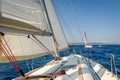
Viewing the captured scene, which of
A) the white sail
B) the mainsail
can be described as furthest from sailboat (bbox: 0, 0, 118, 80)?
the white sail

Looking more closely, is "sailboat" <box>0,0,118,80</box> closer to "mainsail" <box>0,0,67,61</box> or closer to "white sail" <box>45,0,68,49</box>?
"mainsail" <box>0,0,67,61</box>

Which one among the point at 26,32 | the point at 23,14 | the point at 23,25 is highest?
the point at 23,14

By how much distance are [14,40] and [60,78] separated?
9.44 feet

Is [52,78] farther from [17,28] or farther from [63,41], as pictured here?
[63,41]

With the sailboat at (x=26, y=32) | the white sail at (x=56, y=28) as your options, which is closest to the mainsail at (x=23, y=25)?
the sailboat at (x=26, y=32)

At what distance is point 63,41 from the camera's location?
31.4 ft

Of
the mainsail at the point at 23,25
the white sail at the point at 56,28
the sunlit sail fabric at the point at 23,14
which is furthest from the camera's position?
the white sail at the point at 56,28

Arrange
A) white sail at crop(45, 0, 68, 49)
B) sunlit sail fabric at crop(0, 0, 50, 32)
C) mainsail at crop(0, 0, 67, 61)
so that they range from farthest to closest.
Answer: white sail at crop(45, 0, 68, 49) → sunlit sail fabric at crop(0, 0, 50, 32) → mainsail at crop(0, 0, 67, 61)

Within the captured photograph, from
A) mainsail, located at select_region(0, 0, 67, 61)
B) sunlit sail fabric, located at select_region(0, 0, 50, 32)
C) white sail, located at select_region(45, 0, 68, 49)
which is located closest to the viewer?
mainsail, located at select_region(0, 0, 67, 61)

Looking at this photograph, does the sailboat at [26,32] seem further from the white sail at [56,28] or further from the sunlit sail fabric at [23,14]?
the white sail at [56,28]

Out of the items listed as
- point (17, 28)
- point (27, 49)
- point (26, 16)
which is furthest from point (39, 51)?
point (17, 28)

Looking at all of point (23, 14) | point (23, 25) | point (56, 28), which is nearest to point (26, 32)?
point (23, 25)

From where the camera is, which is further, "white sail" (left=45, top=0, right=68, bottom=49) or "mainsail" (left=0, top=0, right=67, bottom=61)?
"white sail" (left=45, top=0, right=68, bottom=49)

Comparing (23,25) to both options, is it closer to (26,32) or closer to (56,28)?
(26,32)
